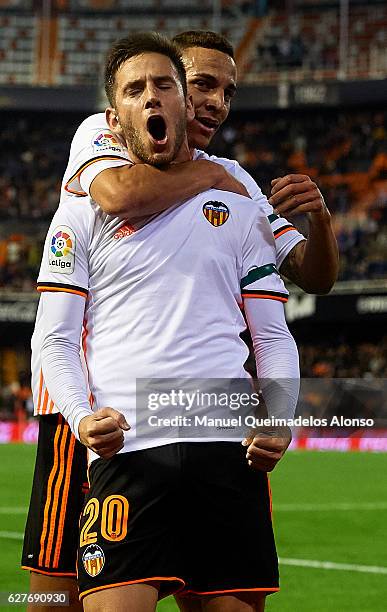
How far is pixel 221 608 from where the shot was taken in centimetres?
272

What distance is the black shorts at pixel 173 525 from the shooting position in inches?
105

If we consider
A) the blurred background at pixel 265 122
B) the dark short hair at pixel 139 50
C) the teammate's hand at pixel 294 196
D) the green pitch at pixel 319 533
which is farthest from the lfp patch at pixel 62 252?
the blurred background at pixel 265 122

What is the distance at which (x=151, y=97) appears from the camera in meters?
2.79

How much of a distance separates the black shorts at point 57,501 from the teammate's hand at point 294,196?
108cm

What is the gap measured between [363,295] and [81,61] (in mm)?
10993

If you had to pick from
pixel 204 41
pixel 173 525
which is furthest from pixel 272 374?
pixel 204 41

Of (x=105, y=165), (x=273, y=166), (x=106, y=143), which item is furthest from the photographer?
(x=273, y=166)

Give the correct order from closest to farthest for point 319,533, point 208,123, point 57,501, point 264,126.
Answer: point 208,123 → point 57,501 → point 319,533 → point 264,126

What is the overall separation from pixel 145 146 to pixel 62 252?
32 cm

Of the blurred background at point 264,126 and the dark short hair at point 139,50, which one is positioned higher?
the blurred background at point 264,126

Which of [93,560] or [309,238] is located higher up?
[309,238]

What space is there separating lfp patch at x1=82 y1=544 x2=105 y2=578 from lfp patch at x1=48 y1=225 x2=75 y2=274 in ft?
2.08

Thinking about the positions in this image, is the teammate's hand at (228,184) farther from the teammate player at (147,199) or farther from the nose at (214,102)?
the nose at (214,102)
